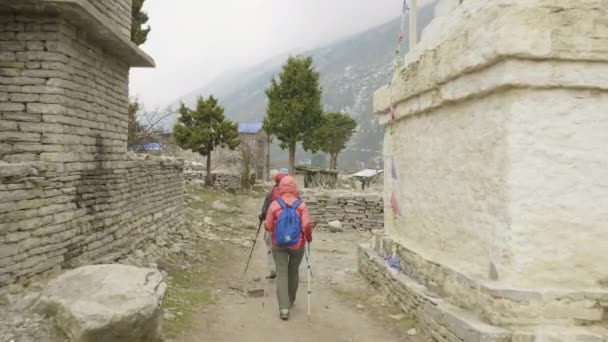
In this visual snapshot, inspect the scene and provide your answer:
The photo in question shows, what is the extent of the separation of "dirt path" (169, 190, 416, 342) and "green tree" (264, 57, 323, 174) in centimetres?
2105

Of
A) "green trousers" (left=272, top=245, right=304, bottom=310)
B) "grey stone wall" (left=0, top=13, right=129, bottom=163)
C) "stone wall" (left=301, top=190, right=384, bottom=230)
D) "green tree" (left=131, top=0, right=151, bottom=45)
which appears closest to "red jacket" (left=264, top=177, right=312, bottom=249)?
"green trousers" (left=272, top=245, right=304, bottom=310)

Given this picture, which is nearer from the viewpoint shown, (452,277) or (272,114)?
(452,277)

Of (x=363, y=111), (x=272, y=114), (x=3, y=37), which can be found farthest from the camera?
(x=363, y=111)

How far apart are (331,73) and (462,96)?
6004 inches

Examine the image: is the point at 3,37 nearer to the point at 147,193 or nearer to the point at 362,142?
the point at 147,193

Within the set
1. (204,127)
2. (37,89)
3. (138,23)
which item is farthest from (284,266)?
(204,127)

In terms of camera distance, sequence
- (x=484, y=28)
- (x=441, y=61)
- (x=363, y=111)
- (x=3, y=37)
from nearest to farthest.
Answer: (x=484, y=28) < (x=441, y=61) < (x=3, y=37) < (x=363, y=111)

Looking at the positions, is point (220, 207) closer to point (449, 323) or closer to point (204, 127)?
point (204, 127)

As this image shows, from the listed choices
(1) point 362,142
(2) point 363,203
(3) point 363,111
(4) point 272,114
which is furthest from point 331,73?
(2) point 363,203

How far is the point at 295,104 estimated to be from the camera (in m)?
29.7

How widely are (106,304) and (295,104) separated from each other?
26.4 meters

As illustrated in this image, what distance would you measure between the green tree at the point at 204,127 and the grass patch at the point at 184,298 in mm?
→ 16885

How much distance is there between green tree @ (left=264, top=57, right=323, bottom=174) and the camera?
29.9 meters

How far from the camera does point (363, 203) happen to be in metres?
13.9
